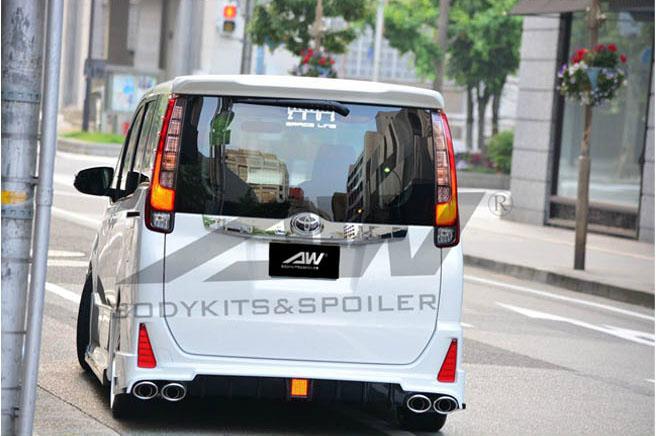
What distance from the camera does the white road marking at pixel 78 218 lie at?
20906 millimetres

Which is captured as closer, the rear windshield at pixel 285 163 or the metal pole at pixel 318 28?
the rear windshield at pixel 285 163

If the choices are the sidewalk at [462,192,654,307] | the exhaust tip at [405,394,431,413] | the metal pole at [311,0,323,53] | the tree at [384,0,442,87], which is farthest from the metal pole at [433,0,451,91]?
the exhaust tip at [405,394,431,413]

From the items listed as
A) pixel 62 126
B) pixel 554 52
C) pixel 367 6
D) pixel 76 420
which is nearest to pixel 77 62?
pixel 62 126

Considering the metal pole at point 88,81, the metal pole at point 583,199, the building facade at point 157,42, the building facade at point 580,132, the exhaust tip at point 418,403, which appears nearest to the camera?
the exhaust tip at point 418,403

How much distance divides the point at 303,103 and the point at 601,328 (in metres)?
7.79

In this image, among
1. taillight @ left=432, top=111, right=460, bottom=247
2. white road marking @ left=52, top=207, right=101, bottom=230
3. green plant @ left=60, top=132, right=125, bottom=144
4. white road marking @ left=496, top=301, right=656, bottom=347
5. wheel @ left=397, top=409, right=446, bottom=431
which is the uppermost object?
taillight @ left=432, top=111, right=460, bottom=247

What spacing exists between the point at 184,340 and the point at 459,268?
4.67 ft

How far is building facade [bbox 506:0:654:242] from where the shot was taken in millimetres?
25750

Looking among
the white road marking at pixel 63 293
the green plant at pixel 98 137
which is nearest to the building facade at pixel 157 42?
the green plant at pixel 98 137

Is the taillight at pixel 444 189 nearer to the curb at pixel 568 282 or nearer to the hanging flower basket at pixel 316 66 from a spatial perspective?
the curb at pixel 568 282

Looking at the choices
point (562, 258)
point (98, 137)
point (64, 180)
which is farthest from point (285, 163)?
point (98, 137)

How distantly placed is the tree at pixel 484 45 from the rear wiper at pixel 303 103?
4435 cm

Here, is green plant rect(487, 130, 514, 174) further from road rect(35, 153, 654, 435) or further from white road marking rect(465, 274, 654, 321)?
road rect(35, 153, 654, 435)

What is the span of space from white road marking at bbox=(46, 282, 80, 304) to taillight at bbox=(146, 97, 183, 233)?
564 cm
